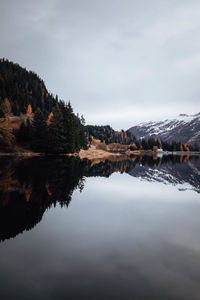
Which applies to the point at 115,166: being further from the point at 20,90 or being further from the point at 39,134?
the point at 20,90

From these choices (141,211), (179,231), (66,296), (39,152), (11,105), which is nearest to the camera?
(66,296)

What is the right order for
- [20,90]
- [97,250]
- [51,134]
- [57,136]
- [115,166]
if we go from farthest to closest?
[20,90]
[51,134]
[57,136]
[115,166]
[97,250]

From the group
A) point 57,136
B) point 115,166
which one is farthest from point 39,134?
point 115,166

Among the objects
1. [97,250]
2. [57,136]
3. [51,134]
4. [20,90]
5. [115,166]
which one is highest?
[20,90]

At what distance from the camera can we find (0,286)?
4469 mm

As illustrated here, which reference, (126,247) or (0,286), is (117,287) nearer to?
(126,247)

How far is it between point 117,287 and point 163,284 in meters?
1.16

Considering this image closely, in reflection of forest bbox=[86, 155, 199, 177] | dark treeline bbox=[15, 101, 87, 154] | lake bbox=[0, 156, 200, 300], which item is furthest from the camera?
dark treeline bbox=[15, 101, 87, 154]

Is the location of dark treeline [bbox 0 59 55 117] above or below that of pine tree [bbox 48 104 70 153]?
above

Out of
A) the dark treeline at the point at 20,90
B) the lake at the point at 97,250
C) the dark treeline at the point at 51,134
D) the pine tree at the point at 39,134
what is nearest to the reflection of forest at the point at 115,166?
the lake at the point at 97,250

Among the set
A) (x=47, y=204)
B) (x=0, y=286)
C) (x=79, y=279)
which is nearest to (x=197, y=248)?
(x=79, y=279)

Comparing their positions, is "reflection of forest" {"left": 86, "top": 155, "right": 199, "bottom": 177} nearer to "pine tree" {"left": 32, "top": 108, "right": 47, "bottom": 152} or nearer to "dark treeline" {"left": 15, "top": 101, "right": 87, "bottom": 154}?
"dark treeline" {"left": 15, "top": 101, "right": 87, "bottom": 154}

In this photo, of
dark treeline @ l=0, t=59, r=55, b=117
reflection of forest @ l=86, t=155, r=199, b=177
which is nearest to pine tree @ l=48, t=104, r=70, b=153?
reflection of forest @ l=86, t=155, r=199, b=177

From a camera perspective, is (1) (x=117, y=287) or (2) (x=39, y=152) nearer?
(1) (x=117, y=287)
